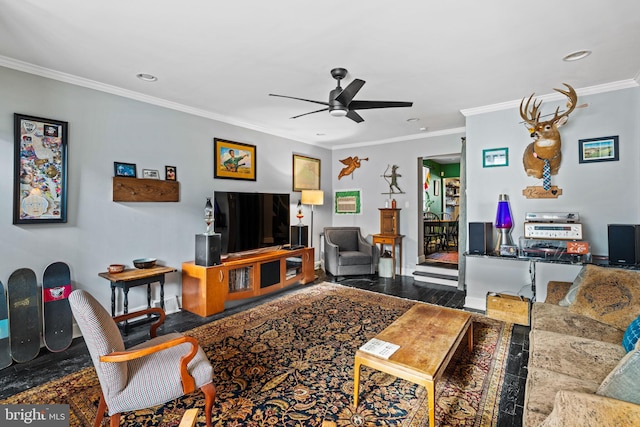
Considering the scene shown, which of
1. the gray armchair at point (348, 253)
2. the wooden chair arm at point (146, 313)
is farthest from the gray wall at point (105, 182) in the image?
the gray armchair at point (348, 253)

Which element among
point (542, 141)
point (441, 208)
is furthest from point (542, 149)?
point (441, 208)

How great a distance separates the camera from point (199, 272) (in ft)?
11.9

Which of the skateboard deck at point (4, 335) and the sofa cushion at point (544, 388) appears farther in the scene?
the skateboard deck at point (4, 335)

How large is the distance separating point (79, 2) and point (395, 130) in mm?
4316

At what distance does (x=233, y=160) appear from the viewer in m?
4.55

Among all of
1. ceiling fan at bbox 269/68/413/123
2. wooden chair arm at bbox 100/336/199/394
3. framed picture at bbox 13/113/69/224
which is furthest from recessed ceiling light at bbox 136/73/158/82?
wooden chair arm at bbox 100/336/199/394

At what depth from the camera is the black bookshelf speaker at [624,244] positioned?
2.87m

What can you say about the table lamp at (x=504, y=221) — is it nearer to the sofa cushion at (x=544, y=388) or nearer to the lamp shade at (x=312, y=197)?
the sofa cushion at (x=544, y=388)

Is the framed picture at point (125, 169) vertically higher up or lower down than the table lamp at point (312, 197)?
higher up

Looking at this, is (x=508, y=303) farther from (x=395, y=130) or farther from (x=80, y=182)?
(x=80, y=182)

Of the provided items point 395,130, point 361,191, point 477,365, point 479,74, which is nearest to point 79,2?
point 479,74

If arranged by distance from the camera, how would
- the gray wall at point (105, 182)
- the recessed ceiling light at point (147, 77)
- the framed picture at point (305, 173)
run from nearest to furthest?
1. the gray wall at point (105, 182)
2. the recessed ceiling light at point (147, 77)
3. the framed picture at point (305, 173)

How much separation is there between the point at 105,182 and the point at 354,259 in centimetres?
384

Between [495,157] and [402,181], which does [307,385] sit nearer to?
[495,157]
